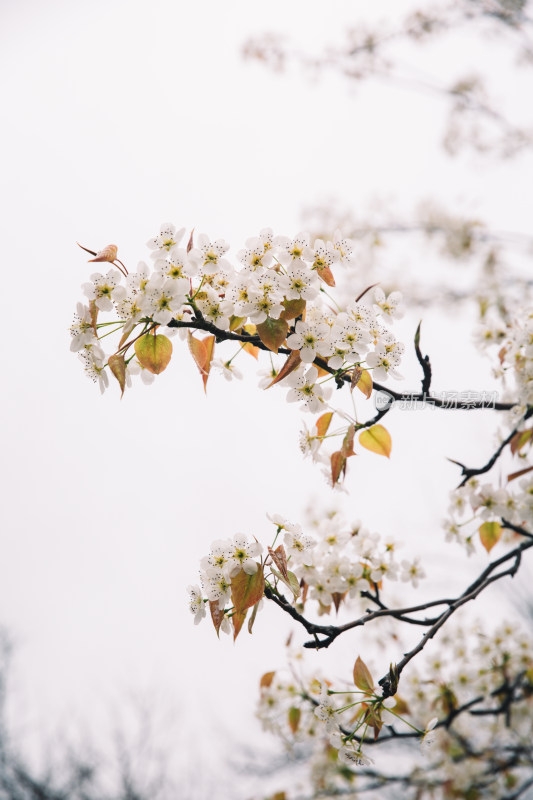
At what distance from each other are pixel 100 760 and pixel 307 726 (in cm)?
939

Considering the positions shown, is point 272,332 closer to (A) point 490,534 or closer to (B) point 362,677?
(B) point 362,677

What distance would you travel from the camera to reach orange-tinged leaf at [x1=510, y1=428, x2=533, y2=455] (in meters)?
1.50

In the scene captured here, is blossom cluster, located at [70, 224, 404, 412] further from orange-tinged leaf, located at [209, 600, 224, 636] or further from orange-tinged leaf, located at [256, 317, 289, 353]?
orange-tinged leaf, located at [209, 600, 224, 636]

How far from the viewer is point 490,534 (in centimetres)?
155

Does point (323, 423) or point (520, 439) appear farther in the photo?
point (520, 439)

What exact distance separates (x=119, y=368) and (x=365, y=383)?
498 mm

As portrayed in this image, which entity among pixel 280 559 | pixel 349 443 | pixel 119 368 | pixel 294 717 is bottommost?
pixel 294 717

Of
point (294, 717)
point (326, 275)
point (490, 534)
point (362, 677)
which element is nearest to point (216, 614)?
point (362, 677)

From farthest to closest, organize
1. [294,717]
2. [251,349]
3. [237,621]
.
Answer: [294,717] → [251,349] → [237,621]

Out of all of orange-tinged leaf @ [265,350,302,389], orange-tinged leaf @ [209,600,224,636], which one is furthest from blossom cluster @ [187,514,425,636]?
orange-tinged leaf @ [265,350,302,389]

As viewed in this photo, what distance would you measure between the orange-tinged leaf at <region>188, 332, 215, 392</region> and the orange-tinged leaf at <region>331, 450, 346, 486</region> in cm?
39

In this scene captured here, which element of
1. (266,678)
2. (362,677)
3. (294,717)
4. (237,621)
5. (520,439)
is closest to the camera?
(237,621)

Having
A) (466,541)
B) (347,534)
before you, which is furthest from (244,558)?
(466,541)

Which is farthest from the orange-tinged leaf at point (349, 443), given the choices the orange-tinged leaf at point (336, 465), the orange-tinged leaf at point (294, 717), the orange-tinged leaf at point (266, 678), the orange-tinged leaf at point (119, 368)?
the orange-tinged leaf at point (294, 717)
